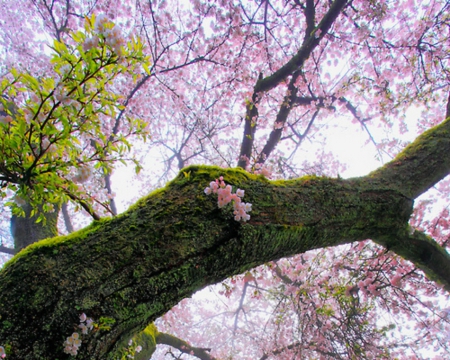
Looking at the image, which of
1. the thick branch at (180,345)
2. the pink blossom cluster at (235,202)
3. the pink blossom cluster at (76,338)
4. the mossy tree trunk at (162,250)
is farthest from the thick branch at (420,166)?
the thick branch at (180,345)

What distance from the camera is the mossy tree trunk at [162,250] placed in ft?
3.10

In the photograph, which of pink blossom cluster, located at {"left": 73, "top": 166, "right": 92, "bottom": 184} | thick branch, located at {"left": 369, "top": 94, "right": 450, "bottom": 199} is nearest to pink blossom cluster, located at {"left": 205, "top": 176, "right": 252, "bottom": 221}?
pink blossom cluster, located at {"left": 73, "top": 166, "right": 92, "bottom": 184}

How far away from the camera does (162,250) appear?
46.1 inches

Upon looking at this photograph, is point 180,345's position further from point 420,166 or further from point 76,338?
point 420,166

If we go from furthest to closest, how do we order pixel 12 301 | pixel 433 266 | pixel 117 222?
pixel 433 266, pixel 117 222, pixel 12 301

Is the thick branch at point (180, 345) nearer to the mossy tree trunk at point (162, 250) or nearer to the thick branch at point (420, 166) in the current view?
the mossy tree trunk at point (162, 250)

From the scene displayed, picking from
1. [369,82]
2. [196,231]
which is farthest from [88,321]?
[369,82]

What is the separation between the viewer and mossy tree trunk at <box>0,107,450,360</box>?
95 centimetres

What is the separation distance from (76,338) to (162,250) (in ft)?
1.38

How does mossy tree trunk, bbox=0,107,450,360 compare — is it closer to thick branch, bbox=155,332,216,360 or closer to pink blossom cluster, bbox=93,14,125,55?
pink blossom cluster, bbox=93,14,125,55

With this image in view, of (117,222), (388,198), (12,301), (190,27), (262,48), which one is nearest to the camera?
(12,301)

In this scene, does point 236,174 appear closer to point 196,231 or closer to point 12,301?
point 196,231

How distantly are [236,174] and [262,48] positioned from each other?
4.20 meters

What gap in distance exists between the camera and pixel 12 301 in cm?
92
